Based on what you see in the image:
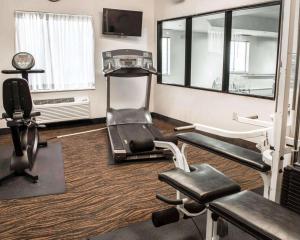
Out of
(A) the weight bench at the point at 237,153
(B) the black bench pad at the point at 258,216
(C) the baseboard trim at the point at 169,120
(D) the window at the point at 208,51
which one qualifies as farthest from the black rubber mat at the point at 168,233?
(C) the baseboard trim at the point at 169,120

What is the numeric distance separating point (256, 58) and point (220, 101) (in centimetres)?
95

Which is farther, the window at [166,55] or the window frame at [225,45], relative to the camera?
the window at [166,55]

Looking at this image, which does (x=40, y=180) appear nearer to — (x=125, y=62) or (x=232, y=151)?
(x=232, y=151)

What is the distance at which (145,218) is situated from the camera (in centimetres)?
242

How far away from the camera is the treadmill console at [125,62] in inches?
190

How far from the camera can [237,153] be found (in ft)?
7.91

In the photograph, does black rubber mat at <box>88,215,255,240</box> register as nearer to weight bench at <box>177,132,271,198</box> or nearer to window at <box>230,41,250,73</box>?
weight bench at <box>177,132,271,198</box>

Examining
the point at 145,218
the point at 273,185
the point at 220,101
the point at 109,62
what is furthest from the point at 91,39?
the point at 273,185

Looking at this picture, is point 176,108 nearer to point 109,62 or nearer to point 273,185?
point 109,62

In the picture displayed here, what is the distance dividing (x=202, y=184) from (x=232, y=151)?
2.65 ft

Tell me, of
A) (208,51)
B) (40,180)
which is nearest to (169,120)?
(208,51)

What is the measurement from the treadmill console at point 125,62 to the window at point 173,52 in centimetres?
87

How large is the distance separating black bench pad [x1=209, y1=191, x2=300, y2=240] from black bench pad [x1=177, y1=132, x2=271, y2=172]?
64 cm

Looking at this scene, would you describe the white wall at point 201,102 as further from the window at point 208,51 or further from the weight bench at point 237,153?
the weight bench at point 237,153
